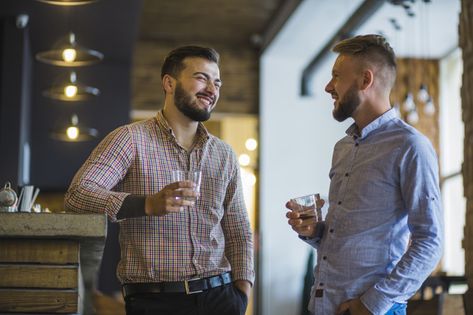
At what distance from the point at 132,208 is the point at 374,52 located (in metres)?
0.87

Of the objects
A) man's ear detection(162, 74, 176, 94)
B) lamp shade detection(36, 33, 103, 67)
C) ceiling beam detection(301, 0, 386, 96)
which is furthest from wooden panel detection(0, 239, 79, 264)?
ceiling beam detection(301, 0, 386, 96)

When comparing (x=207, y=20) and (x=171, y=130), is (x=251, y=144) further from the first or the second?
(x=171, y=130)

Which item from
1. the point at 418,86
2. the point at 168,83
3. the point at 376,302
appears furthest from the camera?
the point at 418,86

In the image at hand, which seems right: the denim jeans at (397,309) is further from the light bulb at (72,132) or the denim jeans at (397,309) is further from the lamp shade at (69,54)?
the light bulb at (72,132)

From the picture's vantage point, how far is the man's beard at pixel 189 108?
2.91m

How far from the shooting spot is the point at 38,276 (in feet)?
8.73

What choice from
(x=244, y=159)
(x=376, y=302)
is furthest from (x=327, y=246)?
(x=244, y=159)

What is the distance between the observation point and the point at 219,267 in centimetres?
288

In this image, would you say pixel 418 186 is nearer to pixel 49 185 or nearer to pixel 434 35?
pixel 49 185

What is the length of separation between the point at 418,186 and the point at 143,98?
9455mm

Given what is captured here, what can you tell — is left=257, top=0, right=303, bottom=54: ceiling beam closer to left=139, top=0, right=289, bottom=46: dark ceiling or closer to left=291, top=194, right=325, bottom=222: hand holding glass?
left=139, top=0, right=289, bottom=46: dark ceiling

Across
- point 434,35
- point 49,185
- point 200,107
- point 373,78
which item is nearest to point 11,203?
point 200,107

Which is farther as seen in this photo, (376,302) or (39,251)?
(39,251)

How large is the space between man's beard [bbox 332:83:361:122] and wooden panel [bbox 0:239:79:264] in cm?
92
